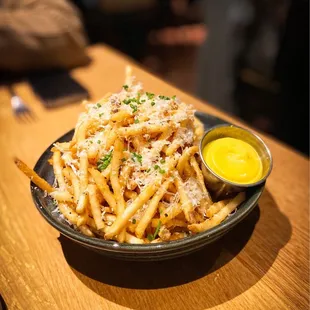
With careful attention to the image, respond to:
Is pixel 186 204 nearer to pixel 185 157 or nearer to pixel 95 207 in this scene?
pixel 185 157

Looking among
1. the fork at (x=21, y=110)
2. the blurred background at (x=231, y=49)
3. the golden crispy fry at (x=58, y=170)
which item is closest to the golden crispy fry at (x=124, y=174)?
the golden crispy fry at (x=58, y=170)

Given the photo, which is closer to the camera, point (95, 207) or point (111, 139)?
point (95, 207)

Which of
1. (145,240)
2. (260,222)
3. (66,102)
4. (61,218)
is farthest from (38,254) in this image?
(66,102)

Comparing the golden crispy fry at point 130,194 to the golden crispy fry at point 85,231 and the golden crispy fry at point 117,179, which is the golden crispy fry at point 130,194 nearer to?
the golden crispy fry at point 117,179

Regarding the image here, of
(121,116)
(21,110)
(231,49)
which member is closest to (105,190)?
(121,116)

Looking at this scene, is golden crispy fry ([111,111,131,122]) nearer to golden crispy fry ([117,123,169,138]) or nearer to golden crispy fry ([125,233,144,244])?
golden crispy fry ([117,123,169,138])

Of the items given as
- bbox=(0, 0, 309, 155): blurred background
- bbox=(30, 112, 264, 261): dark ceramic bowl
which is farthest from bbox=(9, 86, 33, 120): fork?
bbox=(30, 112, 264, 261): dark ceramic bowl

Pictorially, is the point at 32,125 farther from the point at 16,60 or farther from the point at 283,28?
the point at 283,28
